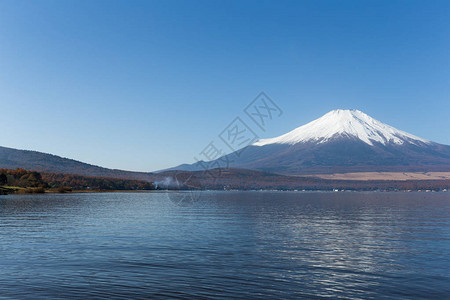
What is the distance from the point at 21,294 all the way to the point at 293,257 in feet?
58.4

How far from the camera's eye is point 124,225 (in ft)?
156

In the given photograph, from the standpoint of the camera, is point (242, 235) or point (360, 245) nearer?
point (360, 245)

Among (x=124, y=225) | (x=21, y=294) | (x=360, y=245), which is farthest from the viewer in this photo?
(x=124, y=225)

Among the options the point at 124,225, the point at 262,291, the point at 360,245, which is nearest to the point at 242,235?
the point at 360,245

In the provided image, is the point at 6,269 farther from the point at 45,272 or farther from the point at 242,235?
the point at 242,235

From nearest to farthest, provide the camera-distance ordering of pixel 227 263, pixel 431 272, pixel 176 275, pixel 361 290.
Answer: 1. pixel 361 290
2. pixel 176 275
3. pixel 431 272
4. pixel 227 263

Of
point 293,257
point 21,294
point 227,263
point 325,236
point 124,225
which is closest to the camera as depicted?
point 21,294

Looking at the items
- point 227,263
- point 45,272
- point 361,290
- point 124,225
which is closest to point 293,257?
point 227,263

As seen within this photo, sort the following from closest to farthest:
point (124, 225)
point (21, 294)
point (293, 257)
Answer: point (21, 294), point (293, 257), point (124, 225)

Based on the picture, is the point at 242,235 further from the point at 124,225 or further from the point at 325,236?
the point at 124,225

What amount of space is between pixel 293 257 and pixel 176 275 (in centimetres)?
975

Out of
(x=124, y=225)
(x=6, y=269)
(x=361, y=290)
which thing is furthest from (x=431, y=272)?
(x=124, y=225)

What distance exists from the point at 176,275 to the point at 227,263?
4532mm

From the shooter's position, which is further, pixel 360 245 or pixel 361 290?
pixel 360 245
